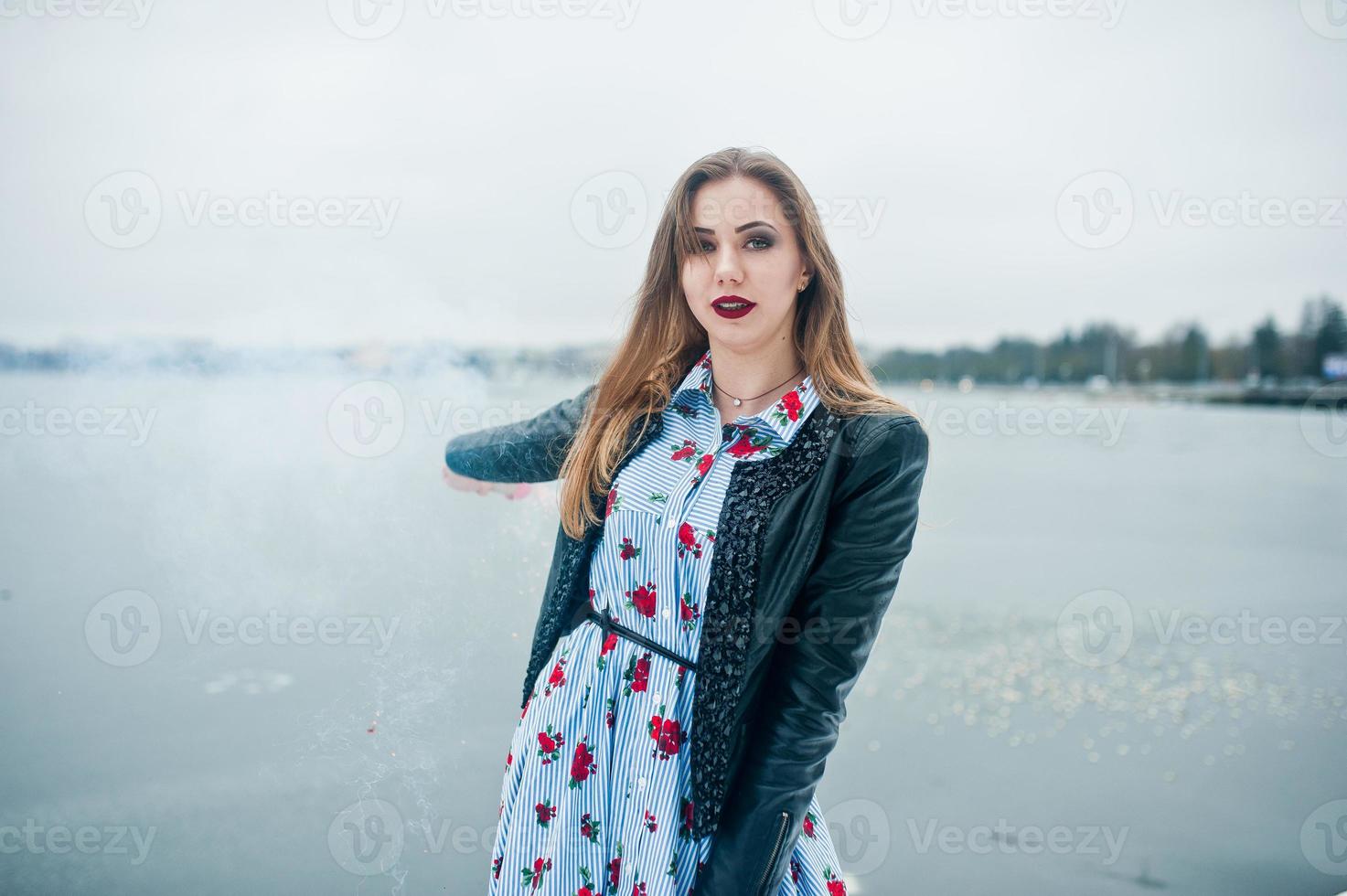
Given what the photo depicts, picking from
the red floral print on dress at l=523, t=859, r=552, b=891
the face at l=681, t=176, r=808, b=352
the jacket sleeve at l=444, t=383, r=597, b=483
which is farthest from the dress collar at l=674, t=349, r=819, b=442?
the red floral print on dress at l=523, t=859, r=552, b=891

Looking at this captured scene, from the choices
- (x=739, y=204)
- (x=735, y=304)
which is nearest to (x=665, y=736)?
(x=735, y=304)

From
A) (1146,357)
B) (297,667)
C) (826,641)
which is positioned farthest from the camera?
(1146,357)

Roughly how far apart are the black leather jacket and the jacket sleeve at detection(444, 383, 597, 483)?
1.59 ft

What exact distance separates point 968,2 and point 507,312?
1.93 m

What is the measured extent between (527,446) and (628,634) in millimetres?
482

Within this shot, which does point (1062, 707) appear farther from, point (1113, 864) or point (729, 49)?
point (729, 49)

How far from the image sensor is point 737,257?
4.33ft

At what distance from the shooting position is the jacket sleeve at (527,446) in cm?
157

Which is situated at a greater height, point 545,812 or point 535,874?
point 545,812

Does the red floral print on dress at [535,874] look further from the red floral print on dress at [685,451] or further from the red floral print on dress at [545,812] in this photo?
the red floral print on dress at [685,451]

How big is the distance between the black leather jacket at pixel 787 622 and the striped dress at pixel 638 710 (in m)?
0.05

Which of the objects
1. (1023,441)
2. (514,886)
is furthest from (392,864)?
(1023,441)

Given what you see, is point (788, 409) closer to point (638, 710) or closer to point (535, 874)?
point (638, 710)

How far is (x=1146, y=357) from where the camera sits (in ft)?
21.2
